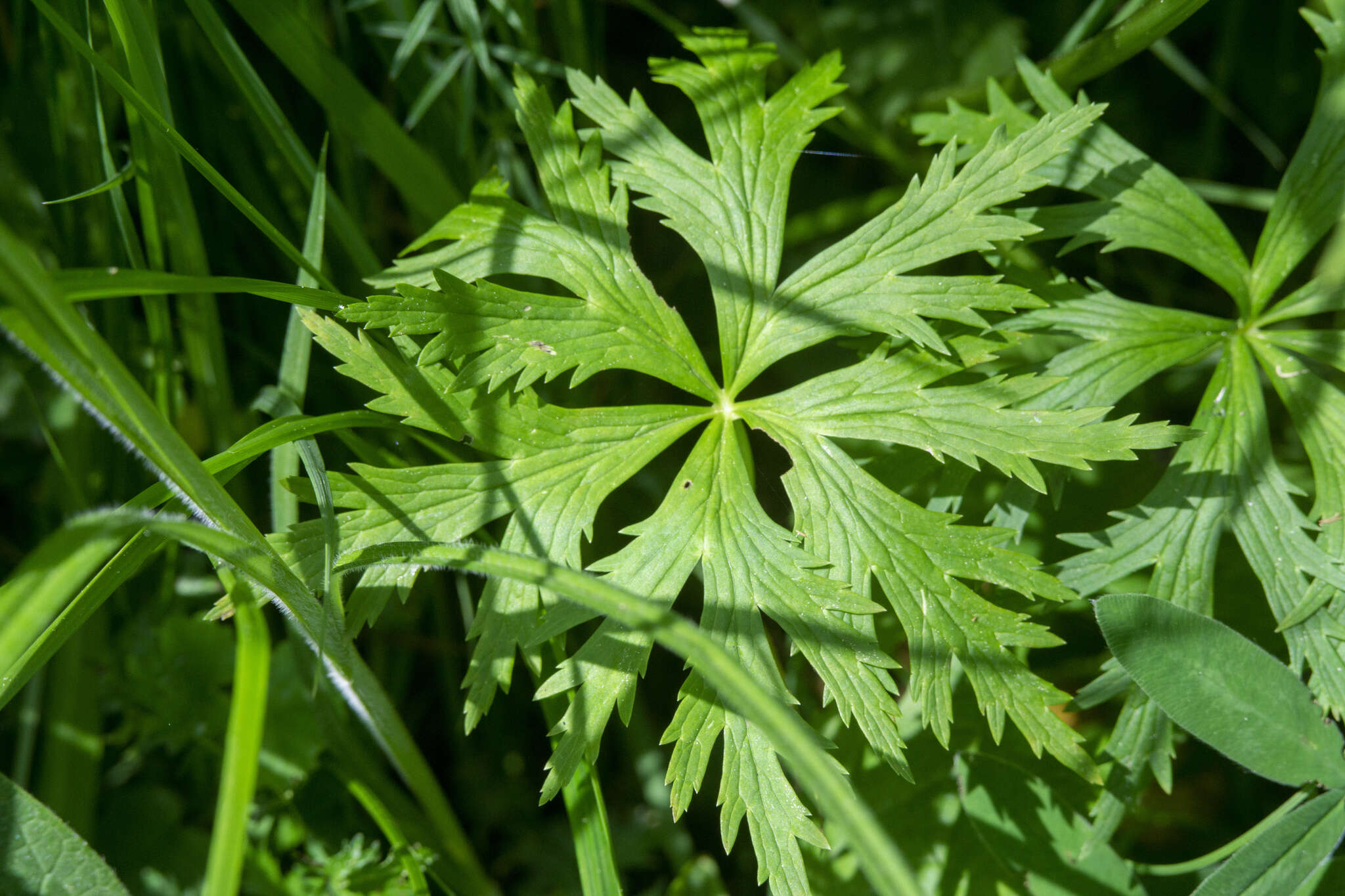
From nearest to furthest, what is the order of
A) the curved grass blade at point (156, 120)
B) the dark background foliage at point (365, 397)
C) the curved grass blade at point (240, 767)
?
the curved grass blade at point (240, 767) → the curved grass blade at point (156, 120) → the dark background foliage at point (365, 397)

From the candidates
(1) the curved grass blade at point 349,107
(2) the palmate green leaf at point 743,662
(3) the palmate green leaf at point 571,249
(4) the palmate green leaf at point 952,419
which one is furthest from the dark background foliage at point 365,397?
(2) the palmate green leaf at point 743,662

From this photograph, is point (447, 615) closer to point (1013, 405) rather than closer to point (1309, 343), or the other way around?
point (1013, 405)

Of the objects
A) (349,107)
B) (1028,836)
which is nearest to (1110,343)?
(1028,836)

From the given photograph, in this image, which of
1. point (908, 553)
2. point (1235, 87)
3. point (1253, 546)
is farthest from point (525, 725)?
point (1235, 87)

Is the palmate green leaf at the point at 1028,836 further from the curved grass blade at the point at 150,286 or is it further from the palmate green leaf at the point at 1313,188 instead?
the curved grass blade at the point at 150,286

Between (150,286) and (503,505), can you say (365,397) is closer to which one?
(503,505)

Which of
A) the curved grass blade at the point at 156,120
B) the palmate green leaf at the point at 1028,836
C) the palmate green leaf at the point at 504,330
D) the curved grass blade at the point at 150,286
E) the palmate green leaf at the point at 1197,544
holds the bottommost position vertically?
the palmate green leaf at the point at 1028,836
